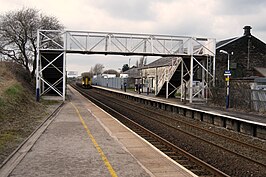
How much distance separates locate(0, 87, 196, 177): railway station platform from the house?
3034 cm

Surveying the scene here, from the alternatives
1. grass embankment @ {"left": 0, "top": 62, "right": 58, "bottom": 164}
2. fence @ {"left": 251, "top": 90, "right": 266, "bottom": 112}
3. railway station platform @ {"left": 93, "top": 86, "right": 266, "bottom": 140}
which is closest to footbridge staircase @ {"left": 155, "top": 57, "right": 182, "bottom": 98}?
railway station platform @ {"left": 93, "top": 86, "right": 266, "bottom": 140}

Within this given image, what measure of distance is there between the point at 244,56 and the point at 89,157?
36.6m

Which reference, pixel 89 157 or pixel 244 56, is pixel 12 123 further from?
pixel 244 56

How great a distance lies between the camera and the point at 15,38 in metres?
39.7

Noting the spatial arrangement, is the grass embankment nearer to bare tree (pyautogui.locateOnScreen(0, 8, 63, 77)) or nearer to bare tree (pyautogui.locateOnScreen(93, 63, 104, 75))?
bare tree (pyautogui.locateOnScreen(0, 8, 63, 77))

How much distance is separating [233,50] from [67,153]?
→ 1401 inches

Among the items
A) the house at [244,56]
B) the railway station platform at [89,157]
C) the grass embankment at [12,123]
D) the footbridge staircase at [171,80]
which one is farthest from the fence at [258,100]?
the house at [244,56]

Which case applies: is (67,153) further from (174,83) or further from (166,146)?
(174,83)

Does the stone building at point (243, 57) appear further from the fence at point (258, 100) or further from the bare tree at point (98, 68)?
the bare tree at point (98, 68)

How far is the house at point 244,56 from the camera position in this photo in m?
39.9

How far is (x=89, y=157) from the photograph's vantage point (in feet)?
27.4

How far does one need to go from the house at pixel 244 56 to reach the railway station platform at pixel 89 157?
30343 millimetres

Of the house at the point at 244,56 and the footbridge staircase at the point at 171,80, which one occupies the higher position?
the house at the point at 244,56

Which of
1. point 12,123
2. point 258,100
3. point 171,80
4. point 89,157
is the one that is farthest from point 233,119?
point 171,80
